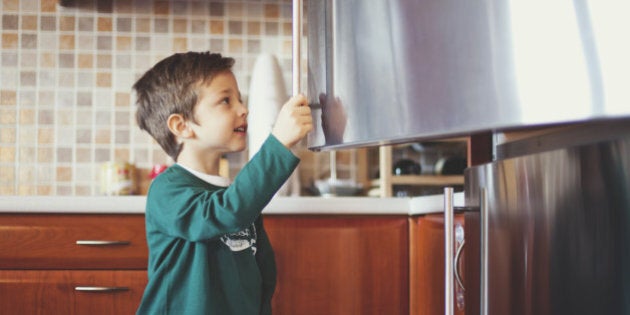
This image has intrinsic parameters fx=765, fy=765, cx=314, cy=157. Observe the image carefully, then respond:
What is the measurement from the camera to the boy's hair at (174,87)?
1399 millimetres

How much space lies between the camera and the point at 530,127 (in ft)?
1.86

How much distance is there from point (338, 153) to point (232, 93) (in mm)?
839

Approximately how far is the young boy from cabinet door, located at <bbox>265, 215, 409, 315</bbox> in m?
0.18

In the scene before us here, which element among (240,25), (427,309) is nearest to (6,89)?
(240,25)

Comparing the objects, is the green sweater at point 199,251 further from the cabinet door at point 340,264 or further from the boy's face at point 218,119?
the cabinet door at point 340,264

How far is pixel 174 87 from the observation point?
142 cm

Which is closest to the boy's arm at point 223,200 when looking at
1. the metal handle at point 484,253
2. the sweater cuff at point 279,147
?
the sweater cuff at point 279,147

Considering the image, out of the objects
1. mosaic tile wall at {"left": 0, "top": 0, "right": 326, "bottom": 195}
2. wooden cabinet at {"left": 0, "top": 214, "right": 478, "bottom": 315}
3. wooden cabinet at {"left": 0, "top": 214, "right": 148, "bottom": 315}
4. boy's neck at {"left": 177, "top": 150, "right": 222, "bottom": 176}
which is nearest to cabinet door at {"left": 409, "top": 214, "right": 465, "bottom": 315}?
wooden cabinet at {"left": 0, "top": 214, "right": 478, "bottom": 315}

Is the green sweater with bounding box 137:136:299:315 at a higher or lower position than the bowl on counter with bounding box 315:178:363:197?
lower

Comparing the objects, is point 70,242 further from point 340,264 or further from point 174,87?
point 340,264

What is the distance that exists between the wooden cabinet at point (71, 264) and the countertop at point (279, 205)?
0.8 inches

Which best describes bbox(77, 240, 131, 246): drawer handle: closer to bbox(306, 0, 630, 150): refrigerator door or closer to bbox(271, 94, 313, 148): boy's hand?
bbox(271, 94, 313, 148): boy's hand

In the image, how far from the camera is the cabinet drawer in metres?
1.51

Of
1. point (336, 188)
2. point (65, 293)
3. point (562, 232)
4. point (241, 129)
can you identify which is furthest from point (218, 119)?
point (562, 232)
